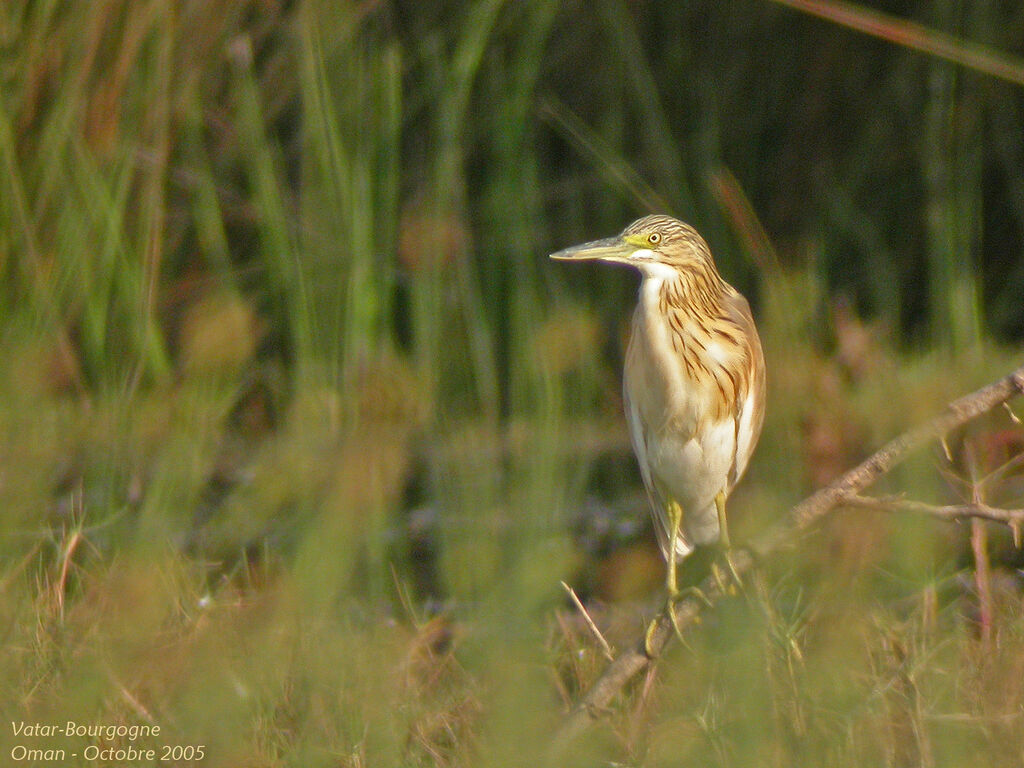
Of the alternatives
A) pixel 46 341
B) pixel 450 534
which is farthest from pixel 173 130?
pixel 450 534

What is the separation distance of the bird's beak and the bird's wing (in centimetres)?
18

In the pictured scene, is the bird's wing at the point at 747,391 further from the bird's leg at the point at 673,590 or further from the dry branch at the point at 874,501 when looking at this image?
the dry branch at the point at 874,501

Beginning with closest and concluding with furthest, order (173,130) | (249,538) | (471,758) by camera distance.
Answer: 1. (471,758)
2. (249,538)
3. (173,130)

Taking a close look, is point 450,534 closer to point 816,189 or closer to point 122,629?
point 122,629

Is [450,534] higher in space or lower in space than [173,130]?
lower

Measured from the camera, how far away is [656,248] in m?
1.62

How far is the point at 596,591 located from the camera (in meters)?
2.41

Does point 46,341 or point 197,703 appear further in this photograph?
point 46,341

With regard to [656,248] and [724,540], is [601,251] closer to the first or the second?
[656,248]

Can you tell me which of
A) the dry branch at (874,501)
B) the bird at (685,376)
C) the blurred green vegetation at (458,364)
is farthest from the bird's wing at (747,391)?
the dry branch at (874,501)

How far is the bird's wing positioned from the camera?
1670 mm

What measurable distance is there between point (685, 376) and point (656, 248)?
0.48ft

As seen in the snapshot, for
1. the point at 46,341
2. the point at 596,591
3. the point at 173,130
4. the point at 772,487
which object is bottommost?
the point at 596,591

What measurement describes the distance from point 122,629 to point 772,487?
1.05 m
